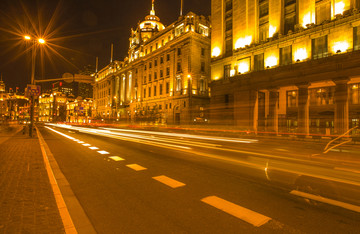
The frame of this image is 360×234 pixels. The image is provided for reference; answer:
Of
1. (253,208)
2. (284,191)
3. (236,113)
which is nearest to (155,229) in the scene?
(253,208)

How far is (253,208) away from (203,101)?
43.8 meters

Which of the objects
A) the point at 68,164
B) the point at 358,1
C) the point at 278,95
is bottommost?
the point at 68,164

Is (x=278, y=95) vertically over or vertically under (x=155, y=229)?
over

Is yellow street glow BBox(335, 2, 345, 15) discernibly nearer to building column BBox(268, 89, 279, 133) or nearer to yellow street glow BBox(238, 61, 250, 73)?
building column BBox(268, 89, 279, 133)

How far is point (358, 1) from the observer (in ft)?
68.9

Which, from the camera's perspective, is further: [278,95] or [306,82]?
[278,95]

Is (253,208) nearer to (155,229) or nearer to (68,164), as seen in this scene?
(155,229)

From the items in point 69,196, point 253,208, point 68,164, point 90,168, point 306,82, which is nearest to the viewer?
point 253,208

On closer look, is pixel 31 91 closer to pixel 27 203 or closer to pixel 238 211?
pixel 27 203

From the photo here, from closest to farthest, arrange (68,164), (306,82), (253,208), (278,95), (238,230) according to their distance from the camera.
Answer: (238,230) → (253,208) → (68,164) → (306,82) → (278,95)

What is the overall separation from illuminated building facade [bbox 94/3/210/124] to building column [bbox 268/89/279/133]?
1602cm

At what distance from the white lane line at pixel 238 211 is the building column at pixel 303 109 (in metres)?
23.0

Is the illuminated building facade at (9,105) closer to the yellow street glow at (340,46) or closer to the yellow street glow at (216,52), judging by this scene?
the yellow street glow at (216,52)

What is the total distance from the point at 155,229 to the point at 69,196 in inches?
99.1
